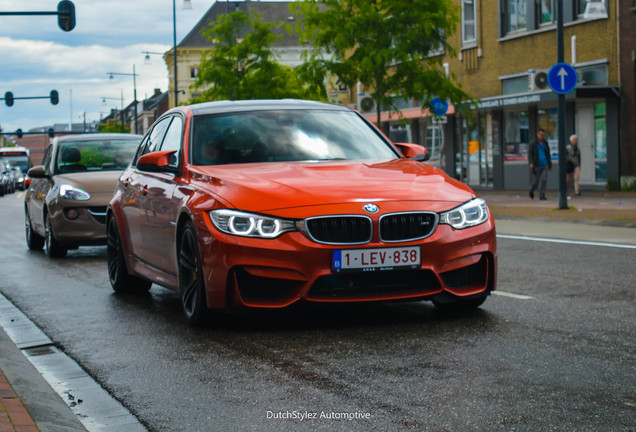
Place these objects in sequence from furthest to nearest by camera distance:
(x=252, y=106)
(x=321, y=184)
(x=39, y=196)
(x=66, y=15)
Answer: (x=66, y=15) < (x=39, y=196) < (x=252, y=106) < (x=321, y=184)

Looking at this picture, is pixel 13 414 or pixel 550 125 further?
pixel 550 125

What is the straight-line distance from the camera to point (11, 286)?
31.7ft

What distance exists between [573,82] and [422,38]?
6.80 metres

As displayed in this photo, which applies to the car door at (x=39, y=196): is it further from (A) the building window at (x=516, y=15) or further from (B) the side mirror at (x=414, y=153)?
(A) the building window at (x=516, y=15)

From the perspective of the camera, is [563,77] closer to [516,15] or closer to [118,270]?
[118,270]

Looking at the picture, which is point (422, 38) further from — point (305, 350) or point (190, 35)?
point (190, 35)

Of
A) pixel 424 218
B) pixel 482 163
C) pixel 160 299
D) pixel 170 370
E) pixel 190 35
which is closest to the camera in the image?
pixel 170 370

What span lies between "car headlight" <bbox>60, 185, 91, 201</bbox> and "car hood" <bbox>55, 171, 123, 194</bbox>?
2.1 inches

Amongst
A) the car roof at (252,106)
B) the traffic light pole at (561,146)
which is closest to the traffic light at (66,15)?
the traffic light pole at (561,146)

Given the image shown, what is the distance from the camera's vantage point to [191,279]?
663 cm

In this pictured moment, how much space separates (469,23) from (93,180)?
26.3m

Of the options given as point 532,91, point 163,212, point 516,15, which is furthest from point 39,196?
point 516,15

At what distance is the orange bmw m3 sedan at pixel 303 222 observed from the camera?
6.00 meters

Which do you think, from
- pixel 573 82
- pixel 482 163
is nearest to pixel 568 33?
pixel 482 163
